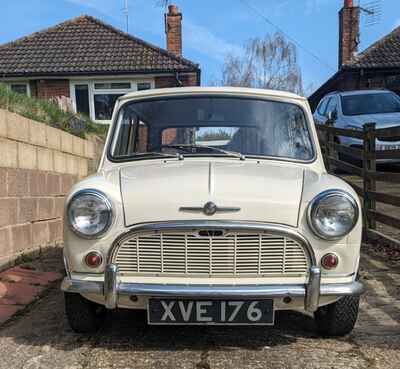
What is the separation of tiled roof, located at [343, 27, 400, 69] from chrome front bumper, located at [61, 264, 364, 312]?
15.8m

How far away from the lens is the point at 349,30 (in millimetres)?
19625

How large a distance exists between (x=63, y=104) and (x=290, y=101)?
22.6 feet

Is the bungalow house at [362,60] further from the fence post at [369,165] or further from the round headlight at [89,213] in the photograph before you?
the round headlight at [89,213]

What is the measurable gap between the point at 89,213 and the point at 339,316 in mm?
1656

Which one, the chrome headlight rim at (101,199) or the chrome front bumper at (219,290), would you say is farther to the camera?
the chrome headlight rim at (101,199)

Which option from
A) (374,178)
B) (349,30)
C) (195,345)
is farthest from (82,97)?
(195,345)

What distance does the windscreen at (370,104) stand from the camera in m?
9.72

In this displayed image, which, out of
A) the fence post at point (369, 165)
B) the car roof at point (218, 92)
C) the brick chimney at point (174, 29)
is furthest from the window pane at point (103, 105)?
the car roof at point (218, 92)

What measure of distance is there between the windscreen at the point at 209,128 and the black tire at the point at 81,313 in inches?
42.7

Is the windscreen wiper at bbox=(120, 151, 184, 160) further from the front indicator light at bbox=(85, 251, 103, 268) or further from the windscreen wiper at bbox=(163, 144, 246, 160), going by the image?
the front indicator light at bbox=(85, 251, 103, 268)

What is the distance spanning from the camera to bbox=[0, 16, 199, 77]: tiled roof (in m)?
16.5

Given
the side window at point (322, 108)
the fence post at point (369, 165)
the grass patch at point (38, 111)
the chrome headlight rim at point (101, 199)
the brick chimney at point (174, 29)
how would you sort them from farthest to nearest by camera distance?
the brick chimney at point (174, 29) → the side window at point (322, 108) → the fence post at point (369, 165) → the grass patch at point (38, 111) → the chrome headlight rim at point (101, 199)

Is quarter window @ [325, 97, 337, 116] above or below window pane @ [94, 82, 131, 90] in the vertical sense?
below

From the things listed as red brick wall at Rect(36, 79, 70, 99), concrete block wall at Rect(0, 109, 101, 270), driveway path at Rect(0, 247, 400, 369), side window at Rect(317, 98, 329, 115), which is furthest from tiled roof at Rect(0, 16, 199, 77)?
driveway path at Rect(0, 247, 400, 369)
